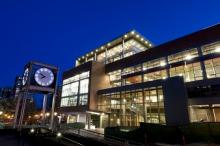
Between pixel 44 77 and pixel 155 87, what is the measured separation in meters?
16.4

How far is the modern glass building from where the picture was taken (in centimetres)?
2253

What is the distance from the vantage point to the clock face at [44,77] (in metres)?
24.1

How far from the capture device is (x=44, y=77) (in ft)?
81.5

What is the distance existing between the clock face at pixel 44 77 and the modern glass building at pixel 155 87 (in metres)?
11.0

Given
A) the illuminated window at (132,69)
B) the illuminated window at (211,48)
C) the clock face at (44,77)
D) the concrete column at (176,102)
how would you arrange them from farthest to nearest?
1. the illuminated window at (132,69)
2. the illuminated window at (211,48)
3. the clock face at (44,77)
4. the concrete column at (176,102)

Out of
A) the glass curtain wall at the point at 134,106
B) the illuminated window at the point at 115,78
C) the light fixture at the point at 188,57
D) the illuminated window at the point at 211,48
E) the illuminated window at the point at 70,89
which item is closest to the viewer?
the illuminated window at the point at 211,48

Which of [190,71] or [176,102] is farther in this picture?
[190,71]

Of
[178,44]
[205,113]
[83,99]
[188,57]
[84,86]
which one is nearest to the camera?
[205,113]

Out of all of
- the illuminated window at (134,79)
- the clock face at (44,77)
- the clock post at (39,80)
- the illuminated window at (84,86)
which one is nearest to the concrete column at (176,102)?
the illuminated window at (134,79)

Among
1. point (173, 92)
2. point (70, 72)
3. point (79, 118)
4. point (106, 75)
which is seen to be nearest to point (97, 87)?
point (106, 75)

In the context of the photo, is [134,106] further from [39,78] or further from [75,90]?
[75,90]

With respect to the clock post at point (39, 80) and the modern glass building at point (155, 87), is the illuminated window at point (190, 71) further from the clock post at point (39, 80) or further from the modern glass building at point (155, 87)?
the clock post at point (39, 80)

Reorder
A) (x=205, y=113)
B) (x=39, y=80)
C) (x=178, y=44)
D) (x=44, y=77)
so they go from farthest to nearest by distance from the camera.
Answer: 1. (x=178, y=44)
2. (x=44, y=77)
3. (x=39, y=80)
4. (x=205, y=113)

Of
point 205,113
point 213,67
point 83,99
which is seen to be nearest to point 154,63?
point 213,67
